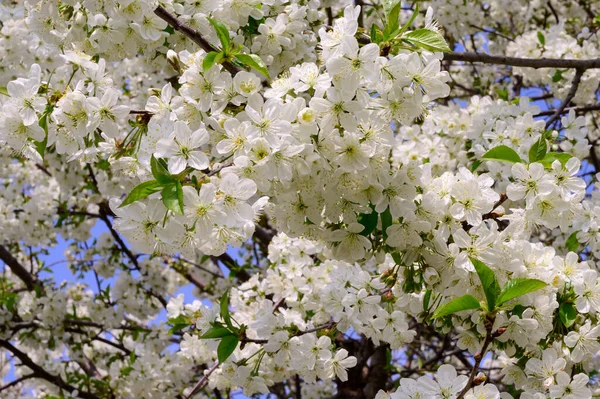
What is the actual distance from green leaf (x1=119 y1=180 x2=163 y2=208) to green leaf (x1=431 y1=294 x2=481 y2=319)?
2.79ft

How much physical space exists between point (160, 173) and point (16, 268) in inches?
157

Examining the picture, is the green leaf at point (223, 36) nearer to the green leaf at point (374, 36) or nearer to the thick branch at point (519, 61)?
the green leaf at point (374, 36)

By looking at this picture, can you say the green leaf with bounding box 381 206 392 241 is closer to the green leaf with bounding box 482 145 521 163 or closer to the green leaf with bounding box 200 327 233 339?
the green leaf with bounding box 482 145 521 163

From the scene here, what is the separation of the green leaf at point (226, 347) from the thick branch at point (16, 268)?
132 inches

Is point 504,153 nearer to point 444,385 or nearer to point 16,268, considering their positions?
point 444,385

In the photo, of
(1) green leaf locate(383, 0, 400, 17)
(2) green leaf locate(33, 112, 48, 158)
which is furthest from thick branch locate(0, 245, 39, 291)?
(1) green leaf locate(383, 0, 400, 17)

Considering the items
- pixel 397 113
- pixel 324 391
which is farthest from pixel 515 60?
pixel 324 391

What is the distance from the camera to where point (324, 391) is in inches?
219

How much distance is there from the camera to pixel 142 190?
1.58 meters

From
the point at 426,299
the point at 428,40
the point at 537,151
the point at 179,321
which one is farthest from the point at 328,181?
the point at 179,321

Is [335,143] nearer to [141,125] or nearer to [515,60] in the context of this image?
[141,125]

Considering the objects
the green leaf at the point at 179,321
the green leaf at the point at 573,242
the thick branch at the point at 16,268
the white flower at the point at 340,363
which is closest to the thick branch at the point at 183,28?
the white flower at the point at 340,363

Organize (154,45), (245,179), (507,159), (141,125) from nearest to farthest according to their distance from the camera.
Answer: (245,179)
(141,125)
(507,159)
(154,45)

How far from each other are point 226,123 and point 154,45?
0.92 meters
